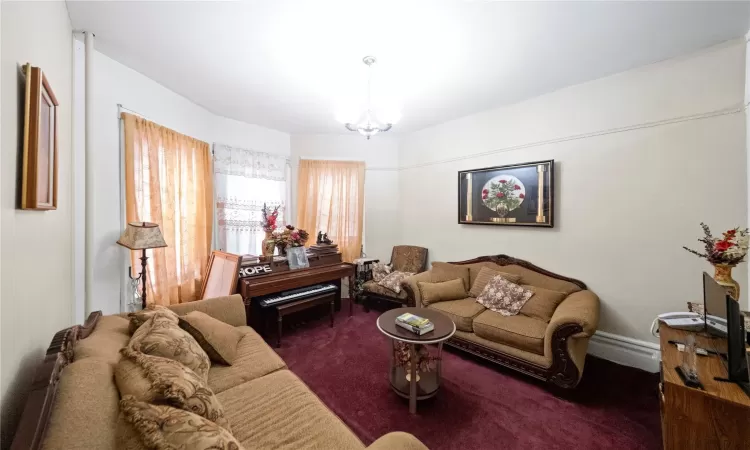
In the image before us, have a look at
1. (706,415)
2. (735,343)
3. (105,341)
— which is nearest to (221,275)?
(105,341)

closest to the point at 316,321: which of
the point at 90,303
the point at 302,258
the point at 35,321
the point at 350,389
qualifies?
the point at 302,258

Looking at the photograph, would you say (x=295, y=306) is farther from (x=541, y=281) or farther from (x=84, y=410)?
(x=541, y=281)

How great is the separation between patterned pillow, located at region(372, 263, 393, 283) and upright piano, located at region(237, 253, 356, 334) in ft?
2.00

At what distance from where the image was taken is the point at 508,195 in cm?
334

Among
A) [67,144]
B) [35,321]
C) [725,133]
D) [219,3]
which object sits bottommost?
[35,321]

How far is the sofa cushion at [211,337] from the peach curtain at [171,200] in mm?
1191

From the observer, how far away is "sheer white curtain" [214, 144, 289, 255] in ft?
11.7

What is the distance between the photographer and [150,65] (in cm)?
244

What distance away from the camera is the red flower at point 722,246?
1856 millimetres

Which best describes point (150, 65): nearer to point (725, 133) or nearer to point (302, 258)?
point (302, 258)

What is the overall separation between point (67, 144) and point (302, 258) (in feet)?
7.29

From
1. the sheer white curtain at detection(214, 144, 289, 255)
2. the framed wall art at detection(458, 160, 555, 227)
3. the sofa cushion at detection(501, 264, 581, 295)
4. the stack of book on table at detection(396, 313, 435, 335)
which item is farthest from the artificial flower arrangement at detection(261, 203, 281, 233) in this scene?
the sofa cushion at detection(501, 264, 581, 295)

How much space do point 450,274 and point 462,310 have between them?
0.68m

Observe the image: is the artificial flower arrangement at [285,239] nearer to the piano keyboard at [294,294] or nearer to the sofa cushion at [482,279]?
the piano keyboard at [294,294]
